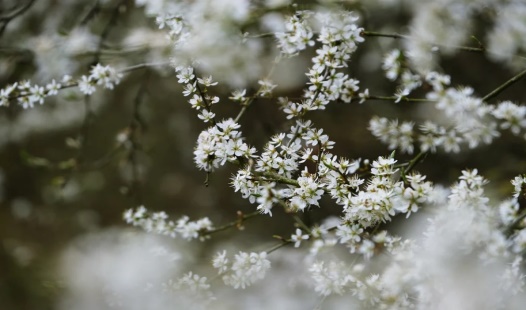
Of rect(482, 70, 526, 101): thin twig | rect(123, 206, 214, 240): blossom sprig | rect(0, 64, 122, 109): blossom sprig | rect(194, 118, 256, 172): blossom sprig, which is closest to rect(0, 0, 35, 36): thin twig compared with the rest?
rect(0, 64, 122, 109): blossom sprig

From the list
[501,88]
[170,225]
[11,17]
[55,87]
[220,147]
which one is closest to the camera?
[220,147]

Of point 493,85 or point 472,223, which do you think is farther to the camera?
point 493,85

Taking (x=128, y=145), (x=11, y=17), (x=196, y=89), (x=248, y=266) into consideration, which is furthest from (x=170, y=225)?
(x=11, y=17)

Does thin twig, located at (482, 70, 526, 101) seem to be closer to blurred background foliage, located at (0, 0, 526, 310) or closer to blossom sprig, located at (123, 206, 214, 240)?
blossom sprig, located at (123, 206, 214, 240)

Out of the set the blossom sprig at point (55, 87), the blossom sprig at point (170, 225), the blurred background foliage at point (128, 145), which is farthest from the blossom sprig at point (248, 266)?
the blurred background foliage at point (128, 145)

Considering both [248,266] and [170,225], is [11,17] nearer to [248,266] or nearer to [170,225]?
[170,225]

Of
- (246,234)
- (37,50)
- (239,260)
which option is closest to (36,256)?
(246,234)

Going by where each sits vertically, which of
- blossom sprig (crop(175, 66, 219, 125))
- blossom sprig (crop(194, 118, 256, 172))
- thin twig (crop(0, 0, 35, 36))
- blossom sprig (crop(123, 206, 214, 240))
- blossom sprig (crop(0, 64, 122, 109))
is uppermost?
thin twig (crop(0, 0, 35, 36))

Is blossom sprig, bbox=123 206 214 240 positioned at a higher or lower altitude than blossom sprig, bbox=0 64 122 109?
lower

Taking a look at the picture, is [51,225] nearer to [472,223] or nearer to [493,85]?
[493,85]
